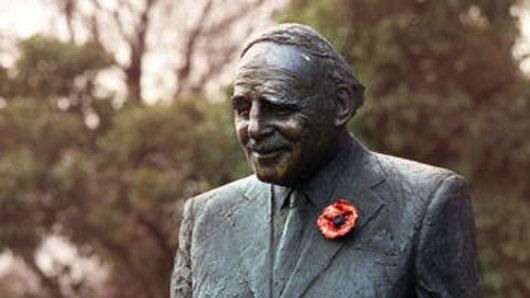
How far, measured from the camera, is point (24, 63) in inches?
500

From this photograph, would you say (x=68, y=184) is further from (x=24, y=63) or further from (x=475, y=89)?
(x=475, y=89)

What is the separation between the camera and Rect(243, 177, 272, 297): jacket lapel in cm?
337

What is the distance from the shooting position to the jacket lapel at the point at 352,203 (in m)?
3.29

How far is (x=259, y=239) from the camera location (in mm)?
3475

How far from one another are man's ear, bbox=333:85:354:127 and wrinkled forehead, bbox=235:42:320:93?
111 millimetres

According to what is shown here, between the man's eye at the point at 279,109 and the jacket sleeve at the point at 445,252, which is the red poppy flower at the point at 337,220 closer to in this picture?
the jacket sleeve at the point at 445,252

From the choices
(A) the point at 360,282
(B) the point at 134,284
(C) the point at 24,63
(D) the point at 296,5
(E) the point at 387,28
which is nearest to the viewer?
(A) the point at 360,282

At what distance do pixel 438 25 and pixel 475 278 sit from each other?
777 centimetres

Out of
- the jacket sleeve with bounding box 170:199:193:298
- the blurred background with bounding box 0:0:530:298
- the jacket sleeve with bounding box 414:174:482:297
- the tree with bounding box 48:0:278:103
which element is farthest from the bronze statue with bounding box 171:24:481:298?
the tree with bounding box 48:0:278:103

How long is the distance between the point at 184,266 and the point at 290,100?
799 mm

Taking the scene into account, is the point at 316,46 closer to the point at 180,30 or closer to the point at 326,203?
the point at 326,203

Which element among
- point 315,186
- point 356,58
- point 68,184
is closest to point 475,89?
point 356,58

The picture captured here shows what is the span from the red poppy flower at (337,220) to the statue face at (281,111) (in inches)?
6.4


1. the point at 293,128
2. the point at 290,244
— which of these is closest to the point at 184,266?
the point at 290,244
